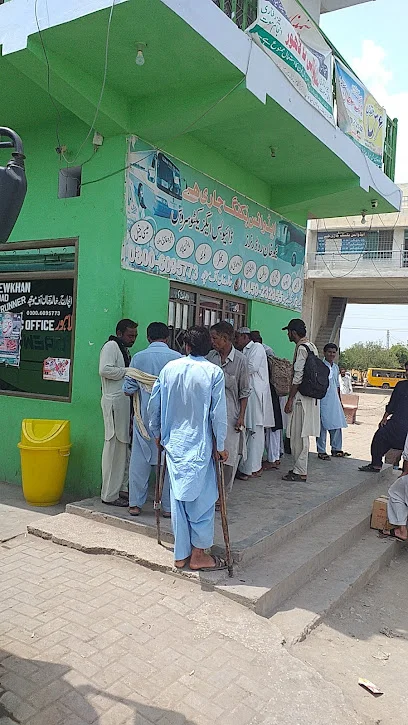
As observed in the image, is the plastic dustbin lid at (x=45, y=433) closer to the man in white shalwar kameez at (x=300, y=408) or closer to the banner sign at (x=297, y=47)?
the man in white shalwar kameez at (x=300, y=408)

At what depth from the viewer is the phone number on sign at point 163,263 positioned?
5.43 metres

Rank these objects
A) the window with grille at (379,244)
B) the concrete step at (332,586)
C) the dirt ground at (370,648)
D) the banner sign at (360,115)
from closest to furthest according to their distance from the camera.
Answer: the dirt ground at (370,648)
the concrete step at (332,586)
the banner sign at (360,115)
the window with grille at (379,244)

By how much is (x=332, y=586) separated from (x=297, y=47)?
5075 millimetres

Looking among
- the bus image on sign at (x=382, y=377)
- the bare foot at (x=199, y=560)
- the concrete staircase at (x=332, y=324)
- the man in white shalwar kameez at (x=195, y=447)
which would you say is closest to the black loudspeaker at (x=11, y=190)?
the man in white shalwar kameez at (x=195, y=447)

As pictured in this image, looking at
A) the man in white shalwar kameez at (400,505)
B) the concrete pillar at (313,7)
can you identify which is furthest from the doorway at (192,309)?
the concrete pillar at (313,7)

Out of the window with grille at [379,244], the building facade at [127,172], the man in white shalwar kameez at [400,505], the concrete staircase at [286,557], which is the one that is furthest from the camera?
the window with grille at [379,244]

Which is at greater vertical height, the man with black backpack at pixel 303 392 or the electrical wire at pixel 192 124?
the electrical wire at pixel 192 124

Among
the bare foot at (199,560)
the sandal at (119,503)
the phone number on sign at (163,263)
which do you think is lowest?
the bare foot at (199,560)

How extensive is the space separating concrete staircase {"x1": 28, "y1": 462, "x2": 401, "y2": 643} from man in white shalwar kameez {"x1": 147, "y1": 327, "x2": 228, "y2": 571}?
21 centimetres

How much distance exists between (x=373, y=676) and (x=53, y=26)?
486 centimetres

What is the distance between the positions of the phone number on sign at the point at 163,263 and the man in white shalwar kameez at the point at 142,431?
3.00 ft

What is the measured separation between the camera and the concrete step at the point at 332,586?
11.7ft

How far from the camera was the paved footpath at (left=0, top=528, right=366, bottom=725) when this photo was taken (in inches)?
101

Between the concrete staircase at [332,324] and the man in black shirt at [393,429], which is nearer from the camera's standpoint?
the man in black shirt at [393,429]
